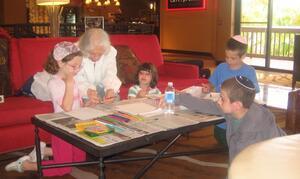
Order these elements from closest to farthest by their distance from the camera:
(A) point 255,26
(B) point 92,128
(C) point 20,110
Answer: (B) point 92,128, (C) point 20,110, (A) point 255,26

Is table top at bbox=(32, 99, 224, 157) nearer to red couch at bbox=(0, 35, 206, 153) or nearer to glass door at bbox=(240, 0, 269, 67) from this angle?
red couch at bbox=(0, 35, 206, 153)

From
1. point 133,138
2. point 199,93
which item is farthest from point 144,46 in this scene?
point 133,138

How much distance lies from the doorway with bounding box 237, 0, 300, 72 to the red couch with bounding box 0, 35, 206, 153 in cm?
459

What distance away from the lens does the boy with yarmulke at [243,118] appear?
1.73m

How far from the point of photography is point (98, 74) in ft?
9.73

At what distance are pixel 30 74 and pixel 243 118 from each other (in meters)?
2.24

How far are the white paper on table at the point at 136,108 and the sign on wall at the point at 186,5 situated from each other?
839 centimetres

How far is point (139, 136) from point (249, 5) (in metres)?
8.31

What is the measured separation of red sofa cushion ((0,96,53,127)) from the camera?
9.02 ft

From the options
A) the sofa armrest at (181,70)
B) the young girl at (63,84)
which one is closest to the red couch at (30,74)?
the sofa armrest at (181,70)

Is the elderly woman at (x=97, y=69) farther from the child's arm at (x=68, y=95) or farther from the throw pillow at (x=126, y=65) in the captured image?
the throw pillow at (x=126, y=65)

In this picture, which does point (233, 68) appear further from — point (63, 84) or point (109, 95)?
point (63, 84)

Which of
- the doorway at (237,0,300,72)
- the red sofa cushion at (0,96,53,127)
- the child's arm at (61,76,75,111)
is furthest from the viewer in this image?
the doorway at (237,0,300,72)

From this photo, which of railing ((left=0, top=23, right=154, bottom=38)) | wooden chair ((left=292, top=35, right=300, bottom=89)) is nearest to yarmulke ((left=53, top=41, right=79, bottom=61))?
railing ((left=0, top=23, right=154, bottom=38))
